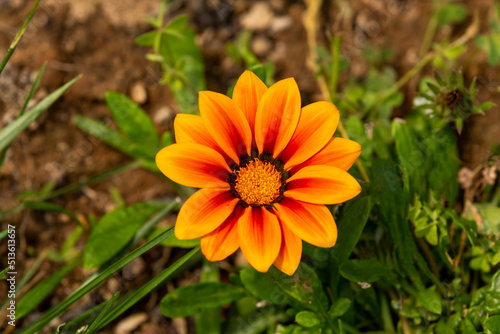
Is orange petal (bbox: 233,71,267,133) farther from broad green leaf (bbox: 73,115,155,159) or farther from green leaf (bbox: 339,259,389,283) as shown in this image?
broad green leaf (bbox: 73,115,155,159)

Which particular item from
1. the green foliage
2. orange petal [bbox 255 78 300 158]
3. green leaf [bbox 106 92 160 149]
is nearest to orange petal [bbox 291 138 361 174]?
orange petal [bbox 255 78 300 158]

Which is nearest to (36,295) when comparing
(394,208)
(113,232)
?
(113,232)

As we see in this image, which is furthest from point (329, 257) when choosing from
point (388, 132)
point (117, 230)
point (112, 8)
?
point (112, 8)

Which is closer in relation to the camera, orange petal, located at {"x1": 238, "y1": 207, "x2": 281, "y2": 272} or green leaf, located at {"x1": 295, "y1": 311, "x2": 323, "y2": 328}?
orange petal, located at {"x1": 238, "y1": 207, "x2": 281, "y2": 272}

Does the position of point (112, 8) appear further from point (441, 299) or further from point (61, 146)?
point (441, 299)

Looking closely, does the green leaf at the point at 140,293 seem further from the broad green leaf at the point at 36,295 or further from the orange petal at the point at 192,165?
the broad green leaf at the point at 36,295

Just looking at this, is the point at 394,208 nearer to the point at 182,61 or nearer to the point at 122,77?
the point at 182,61
